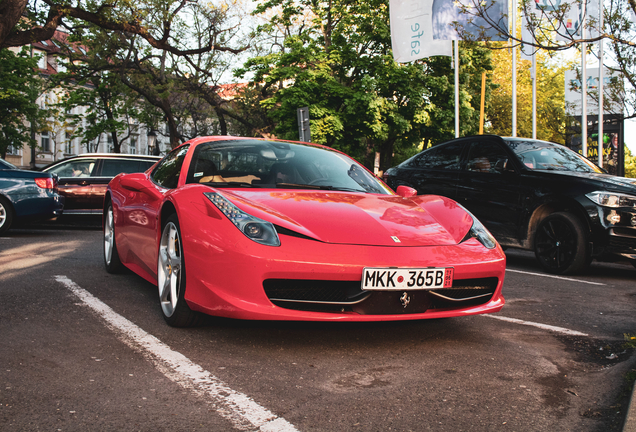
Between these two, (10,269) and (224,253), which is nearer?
(224,253)

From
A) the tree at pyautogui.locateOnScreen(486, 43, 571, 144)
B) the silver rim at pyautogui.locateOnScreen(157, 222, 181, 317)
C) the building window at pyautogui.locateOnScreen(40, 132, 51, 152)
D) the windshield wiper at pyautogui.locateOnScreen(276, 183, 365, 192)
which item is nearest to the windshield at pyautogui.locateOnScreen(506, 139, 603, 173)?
the windshield wiper at pyautogui.locateOnScreen(276, 183, 365, 192)

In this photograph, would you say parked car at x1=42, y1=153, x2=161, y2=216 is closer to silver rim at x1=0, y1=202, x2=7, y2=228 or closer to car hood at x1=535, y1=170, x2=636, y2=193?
silver rim at x1=0, y1=202, x2=7, y2=228

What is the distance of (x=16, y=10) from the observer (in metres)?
13.1

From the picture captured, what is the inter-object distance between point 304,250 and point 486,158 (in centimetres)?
523

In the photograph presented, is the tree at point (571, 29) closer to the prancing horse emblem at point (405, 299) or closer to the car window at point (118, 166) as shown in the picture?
the prancing horse emblem at point (405, 299)

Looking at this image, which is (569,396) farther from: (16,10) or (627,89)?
(16,10)

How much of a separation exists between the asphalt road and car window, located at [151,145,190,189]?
938 mm

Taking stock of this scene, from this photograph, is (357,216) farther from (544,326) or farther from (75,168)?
(75,168)

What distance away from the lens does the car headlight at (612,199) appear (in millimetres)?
6543

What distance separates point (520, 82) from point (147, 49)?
91.6ft

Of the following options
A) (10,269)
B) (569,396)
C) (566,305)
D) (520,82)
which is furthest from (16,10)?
(520,82)

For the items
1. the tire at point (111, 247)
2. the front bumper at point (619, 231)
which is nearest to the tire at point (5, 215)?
the tire at point (111, 247)

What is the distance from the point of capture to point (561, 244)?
23.0 ft

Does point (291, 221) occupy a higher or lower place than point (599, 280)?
higher
